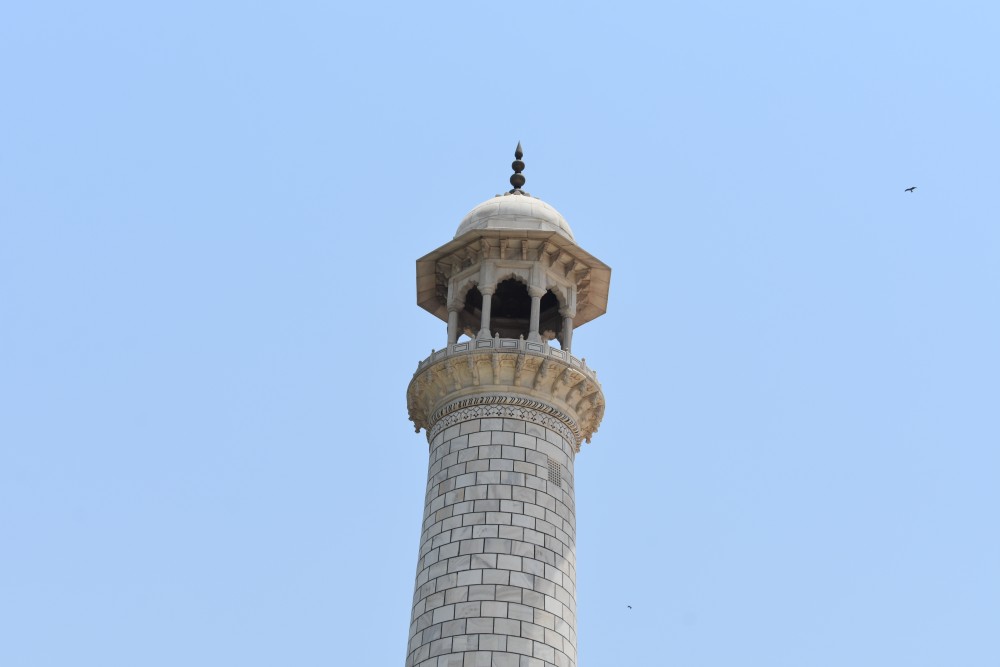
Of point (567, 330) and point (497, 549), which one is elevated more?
point (567, 330)

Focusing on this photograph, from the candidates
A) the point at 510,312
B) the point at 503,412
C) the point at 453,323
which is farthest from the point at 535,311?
the point at 510,312

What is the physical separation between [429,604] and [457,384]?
4.03m

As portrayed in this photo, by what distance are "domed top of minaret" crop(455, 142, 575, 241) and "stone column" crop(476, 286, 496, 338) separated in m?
1.10

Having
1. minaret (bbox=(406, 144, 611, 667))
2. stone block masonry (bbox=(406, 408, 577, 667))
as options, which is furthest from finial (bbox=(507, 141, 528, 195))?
stone block masonry (bbox=(406, 408, 577, 667))

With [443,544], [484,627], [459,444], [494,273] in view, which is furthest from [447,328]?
[484,627]

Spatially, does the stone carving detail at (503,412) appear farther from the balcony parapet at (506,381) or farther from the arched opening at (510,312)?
the arched opening at (510,312)

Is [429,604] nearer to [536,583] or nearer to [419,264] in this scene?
[536,583]

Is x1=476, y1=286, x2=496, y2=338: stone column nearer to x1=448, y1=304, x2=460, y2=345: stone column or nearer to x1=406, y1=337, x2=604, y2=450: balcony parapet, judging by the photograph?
x1=406, y1=337, x2=604, y2=450: balcony parapet

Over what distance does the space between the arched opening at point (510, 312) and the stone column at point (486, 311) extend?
224cm

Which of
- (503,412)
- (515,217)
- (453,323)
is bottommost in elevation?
(503,412)

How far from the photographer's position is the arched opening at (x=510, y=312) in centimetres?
2838

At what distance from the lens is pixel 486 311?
25766 mm

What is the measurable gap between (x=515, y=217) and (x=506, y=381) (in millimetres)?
3418

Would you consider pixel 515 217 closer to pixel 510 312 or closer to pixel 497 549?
pixel 510 312
